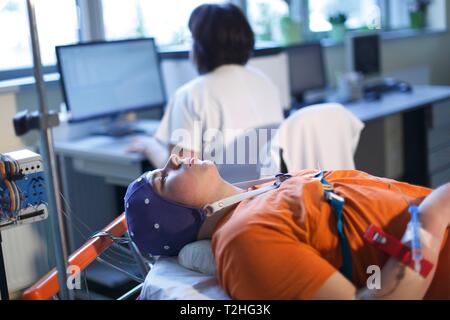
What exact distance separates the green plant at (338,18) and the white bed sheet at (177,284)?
3319mm

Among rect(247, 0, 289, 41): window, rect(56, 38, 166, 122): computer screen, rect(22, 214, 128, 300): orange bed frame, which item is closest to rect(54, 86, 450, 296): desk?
rect(56, 38, 166, 122): computer screen

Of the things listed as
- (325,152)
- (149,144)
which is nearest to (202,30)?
(149,144)

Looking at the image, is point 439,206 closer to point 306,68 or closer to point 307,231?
point 307,231

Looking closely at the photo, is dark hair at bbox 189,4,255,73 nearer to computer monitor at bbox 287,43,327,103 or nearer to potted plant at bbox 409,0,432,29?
computer monitor at bbox 287,43,327,103

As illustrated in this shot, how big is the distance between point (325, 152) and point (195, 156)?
2.82ft

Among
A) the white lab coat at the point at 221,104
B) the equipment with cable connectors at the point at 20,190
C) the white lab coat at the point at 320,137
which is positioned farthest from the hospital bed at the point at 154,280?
the white lab coat at the point at 221,104

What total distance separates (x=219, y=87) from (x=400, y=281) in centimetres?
137

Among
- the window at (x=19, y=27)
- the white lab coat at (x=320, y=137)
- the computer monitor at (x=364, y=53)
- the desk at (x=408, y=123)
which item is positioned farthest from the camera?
the computer monitor at (x=364, y=53)

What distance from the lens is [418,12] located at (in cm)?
500

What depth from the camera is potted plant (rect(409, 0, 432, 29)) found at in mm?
4965

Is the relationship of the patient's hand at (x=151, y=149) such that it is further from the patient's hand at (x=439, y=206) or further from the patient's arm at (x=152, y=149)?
the patient's hand at (x=439, y=206)

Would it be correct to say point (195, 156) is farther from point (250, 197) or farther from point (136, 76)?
point (136, 76)

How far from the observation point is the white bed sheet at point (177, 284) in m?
1.03

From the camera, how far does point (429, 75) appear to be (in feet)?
16.8
